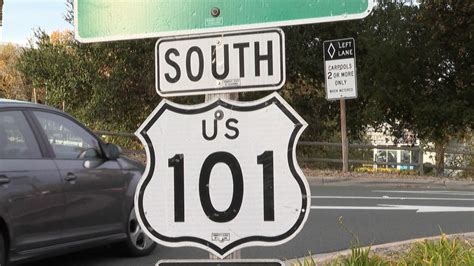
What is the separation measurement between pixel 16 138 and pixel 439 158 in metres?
15.3

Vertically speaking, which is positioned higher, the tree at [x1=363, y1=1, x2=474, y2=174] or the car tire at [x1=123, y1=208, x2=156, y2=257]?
the tree at [x1=363, y1=1, x2=474, y2=174]

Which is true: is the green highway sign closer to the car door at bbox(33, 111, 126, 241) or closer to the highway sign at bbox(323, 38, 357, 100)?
the car door at bbox(33, 111, 126, 241)

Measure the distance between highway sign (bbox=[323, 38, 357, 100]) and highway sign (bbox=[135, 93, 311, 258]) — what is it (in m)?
11.5

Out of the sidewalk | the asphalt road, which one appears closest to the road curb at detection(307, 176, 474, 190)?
the sidewalk

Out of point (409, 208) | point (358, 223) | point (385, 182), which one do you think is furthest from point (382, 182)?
point (358, 223)

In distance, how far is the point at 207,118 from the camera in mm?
2406

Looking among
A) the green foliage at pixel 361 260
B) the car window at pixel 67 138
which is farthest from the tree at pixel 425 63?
the green foliage at pixel 361 260

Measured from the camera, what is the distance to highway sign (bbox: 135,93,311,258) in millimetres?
2342

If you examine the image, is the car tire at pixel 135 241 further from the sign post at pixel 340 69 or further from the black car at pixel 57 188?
the sign post at pixel 340 69

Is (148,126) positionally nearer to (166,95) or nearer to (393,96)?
(166,95)

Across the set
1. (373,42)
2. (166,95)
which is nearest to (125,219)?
(166,95)

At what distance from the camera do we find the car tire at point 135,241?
6.05m

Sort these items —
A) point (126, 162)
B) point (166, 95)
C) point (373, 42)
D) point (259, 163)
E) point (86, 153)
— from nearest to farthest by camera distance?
1. point (259, 163)
2. point (166, 95)
3. point (86, 153)
4. point (126, 162)
5. point (373, 42)

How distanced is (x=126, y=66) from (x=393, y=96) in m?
7.87
